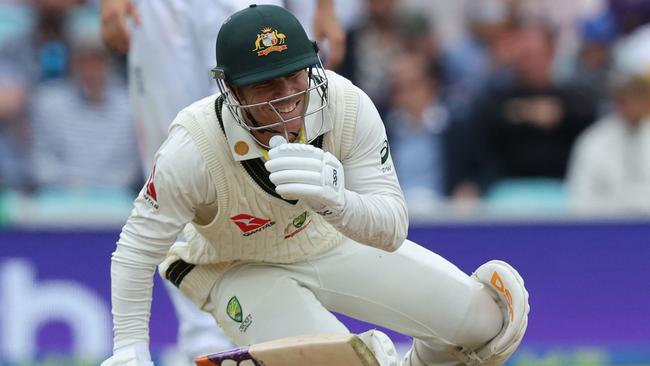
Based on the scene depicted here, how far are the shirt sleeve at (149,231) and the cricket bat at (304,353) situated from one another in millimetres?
258

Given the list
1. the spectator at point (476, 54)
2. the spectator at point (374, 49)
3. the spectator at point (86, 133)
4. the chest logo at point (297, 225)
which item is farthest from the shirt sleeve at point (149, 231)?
the spectator at point (476, 54)

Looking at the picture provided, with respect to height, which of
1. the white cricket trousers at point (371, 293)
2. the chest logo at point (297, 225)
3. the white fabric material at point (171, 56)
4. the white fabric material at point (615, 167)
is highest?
the white fabric material at point (615, 167)

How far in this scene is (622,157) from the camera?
711 cm

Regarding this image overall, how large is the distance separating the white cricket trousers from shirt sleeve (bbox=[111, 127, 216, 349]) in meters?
0.41

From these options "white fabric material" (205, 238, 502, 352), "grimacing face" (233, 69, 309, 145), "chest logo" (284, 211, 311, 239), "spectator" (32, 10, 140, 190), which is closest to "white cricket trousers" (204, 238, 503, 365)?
"white fabric material" (205, 238, 502, 352)

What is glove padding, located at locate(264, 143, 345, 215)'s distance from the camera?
12.1 feet

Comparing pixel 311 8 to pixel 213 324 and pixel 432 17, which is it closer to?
pixel 213 324

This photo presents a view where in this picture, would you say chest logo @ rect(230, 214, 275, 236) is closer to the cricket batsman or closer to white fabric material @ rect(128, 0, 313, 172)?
the cricket batsman

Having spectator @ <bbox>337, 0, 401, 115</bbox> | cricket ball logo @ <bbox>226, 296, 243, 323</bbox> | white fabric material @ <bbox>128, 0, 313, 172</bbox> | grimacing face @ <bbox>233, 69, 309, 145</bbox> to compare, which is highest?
spectator @ <bbox>337, 0, 401, 115</bbox>

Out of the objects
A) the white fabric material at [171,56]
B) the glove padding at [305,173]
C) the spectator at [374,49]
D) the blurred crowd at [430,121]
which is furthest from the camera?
the spectator at [374,49]

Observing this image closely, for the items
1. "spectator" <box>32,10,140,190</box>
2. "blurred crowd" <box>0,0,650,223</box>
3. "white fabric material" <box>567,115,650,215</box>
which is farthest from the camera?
"spectator" <box>32,10,140,190</box>

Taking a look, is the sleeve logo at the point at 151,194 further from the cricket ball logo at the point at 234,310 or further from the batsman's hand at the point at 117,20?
the batsman's hand at the point at 117,20

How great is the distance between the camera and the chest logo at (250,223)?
4.24m

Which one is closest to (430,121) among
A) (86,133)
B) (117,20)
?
(86,133)
